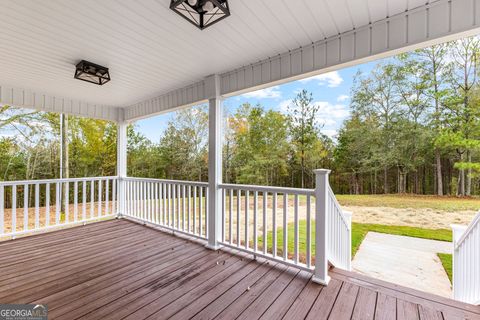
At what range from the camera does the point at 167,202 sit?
13.6 ft

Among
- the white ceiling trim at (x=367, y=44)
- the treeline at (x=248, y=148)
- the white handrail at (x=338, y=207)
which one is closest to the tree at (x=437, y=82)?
the treeline at (x=248, y=148)

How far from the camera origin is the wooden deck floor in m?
1.73

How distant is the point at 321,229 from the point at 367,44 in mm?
1936

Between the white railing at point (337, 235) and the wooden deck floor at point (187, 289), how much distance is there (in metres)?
0.28

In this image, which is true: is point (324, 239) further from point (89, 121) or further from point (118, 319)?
point (89, 121)

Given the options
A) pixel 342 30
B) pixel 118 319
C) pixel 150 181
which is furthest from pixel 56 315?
pixel 342 30

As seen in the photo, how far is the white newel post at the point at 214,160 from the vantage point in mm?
3205

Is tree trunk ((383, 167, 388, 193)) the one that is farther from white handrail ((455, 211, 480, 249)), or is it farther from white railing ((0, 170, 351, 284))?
white handrail ((455, 211, 480, 249))

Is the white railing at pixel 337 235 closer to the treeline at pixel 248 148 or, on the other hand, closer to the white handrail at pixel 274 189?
the white handrail at pixel 274 189

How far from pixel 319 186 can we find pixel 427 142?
174 inches

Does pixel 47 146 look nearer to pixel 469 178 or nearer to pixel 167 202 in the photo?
pixel 167 202

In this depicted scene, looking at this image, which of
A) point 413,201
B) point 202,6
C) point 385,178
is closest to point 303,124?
point 385,178

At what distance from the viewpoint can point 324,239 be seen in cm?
222

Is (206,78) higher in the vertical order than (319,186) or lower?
higher
